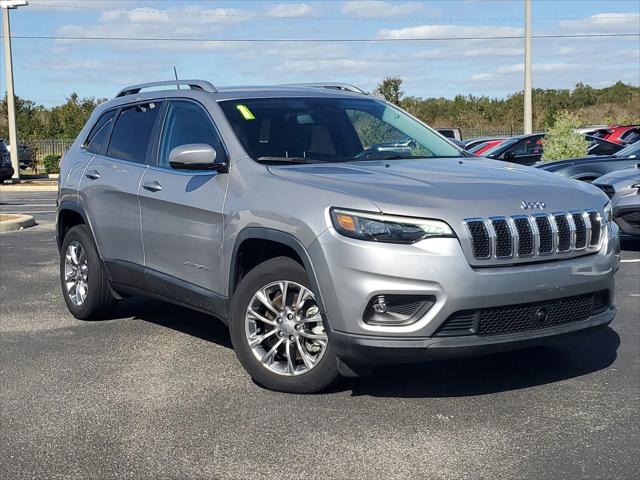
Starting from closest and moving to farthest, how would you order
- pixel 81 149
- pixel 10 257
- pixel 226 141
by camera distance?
pixel 226 141, pixel 81 149, pixel 10 257

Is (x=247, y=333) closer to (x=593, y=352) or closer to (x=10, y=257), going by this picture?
(x=593, y=352)

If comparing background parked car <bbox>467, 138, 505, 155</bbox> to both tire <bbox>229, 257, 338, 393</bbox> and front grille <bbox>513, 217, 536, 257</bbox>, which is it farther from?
front grille <bbox>513, 217, 536, 257</bbox>

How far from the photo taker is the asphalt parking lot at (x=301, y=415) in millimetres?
3971

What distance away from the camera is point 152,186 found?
19.6 ft

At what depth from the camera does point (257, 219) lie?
4977 millimetres

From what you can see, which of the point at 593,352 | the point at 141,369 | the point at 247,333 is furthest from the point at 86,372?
the point at 593,352

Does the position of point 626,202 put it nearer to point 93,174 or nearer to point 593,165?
point 593,165

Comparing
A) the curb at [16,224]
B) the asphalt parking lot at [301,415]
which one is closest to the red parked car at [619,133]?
the curb at [16,224]

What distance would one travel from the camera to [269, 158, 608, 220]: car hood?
445 cm

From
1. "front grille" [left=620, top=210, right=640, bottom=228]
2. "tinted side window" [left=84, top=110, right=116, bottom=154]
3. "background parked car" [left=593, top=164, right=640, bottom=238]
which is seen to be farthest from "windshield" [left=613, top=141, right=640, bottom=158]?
"tinted side window" [left=84, top=110, right=116, bottom=154]

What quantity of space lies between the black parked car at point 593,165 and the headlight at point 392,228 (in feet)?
25.5

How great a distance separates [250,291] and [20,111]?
51476mm

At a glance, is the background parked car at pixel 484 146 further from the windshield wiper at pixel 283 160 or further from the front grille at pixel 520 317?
the front grille at pixel 520 317

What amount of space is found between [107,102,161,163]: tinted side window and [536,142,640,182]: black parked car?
6.84 metres
